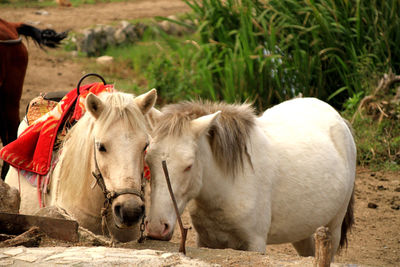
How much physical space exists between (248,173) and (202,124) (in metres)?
0.48

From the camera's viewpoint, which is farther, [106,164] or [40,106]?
[40,106]

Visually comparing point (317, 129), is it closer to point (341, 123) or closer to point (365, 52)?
point (341, 123)

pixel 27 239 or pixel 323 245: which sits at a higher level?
pixel 323 245

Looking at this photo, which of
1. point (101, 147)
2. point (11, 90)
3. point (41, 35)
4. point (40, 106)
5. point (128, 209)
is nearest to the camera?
point (128, 209)

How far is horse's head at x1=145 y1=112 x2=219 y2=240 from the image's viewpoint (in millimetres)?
2676

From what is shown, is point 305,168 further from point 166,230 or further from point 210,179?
point 166,230

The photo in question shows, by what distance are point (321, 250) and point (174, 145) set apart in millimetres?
1176

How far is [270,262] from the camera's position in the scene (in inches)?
86.7

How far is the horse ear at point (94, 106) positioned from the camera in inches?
110

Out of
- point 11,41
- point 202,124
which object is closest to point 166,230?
point 202,124

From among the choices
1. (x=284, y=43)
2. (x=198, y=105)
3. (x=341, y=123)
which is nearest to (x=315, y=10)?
(x=284, y=43)

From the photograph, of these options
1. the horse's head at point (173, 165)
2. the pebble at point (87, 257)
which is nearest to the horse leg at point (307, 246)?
the horse's head at point (173, 165)

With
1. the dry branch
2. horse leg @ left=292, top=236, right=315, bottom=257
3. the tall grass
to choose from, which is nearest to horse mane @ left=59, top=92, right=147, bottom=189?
the dry branch

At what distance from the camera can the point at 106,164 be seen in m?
2.72
